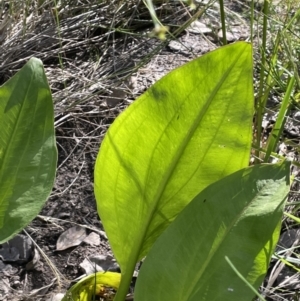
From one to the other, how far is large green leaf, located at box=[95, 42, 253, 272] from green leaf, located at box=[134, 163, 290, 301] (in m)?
0.07

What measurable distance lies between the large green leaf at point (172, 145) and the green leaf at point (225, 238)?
2.6 inches

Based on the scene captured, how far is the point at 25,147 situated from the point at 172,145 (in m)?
0.20

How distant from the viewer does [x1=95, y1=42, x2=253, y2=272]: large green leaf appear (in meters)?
0.68

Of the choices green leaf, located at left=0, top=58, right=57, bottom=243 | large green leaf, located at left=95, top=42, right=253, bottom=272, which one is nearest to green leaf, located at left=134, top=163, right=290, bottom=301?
large green leaf, located at left=95, top=42, right=253, bottom=272

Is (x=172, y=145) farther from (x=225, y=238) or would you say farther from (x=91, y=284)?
(x=91, y=284)

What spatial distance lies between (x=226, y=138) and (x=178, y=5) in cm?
108

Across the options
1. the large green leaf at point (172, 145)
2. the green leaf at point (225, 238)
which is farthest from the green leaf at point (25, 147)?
the green leaf at point (225, 238)

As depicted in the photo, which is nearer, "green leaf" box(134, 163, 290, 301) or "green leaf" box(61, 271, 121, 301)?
"green leaf" box(134, 163, 290, 301)

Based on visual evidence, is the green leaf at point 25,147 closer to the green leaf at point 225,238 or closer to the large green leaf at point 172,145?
the large green leaf at point 172,145

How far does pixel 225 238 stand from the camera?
2.20ft

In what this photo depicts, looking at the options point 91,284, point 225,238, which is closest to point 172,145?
point 225,238

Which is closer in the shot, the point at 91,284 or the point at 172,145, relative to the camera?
the point at 172,145

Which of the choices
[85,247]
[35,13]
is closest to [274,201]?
[85,247]

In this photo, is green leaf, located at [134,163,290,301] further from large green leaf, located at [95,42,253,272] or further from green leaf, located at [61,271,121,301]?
green leaf, located at [61,271,121,301]
